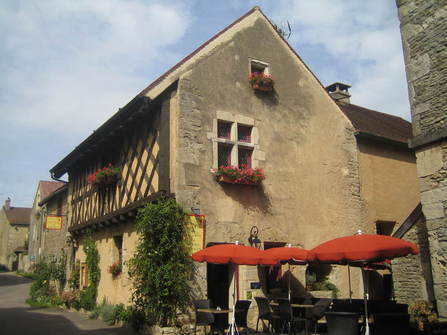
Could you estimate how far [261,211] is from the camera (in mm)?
10742

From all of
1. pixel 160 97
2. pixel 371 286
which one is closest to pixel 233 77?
pixel 160 97

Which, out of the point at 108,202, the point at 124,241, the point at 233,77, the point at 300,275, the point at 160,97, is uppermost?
the point at 233,77

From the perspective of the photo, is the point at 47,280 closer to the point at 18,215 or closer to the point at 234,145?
the point at 234,145

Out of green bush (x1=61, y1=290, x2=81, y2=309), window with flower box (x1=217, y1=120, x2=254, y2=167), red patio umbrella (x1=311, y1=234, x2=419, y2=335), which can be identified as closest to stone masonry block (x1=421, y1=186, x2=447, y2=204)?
red patio umbrella (x1=311, y1=234, x2=419, y2=335)

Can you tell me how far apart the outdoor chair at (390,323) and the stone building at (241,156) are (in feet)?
11.7

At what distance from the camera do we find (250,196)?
10.6 m

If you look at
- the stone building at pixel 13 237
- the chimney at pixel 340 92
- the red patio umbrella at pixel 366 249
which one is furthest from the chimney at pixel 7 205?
the red patio umbrella at pixel 366 249

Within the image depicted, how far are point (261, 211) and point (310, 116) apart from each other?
3.45m

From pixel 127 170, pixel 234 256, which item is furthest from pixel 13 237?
pixel 234 256

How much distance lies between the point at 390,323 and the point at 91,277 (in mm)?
8877

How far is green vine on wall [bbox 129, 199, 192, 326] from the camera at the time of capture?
883cm

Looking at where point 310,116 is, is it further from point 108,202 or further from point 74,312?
point 74,312

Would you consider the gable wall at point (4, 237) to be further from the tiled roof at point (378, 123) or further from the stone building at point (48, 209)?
the tiled roof at point (378, 123)

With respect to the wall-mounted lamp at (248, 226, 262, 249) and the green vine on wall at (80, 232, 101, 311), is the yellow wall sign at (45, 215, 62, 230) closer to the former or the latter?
the green vine on wall at (80, 232, 101, 311)
